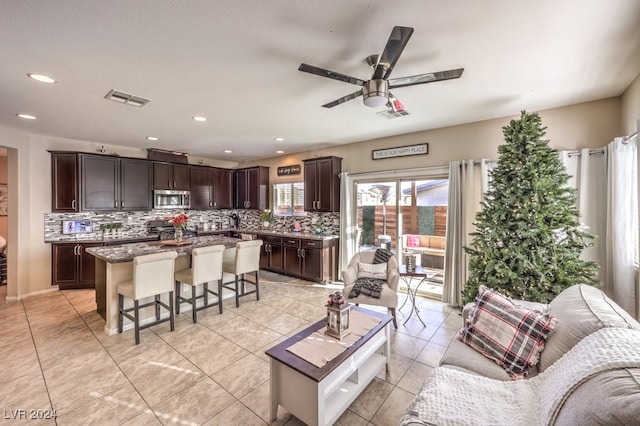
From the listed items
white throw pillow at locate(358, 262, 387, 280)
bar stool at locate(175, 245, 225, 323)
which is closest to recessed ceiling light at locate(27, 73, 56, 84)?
bar stool at locate(175, 245, 225, 323)

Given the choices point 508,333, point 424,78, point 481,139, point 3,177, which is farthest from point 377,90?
point 3,177

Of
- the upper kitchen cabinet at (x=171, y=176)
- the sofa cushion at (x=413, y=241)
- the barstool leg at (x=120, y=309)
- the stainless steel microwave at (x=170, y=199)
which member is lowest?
the barstool leg at (x=120, y=309)

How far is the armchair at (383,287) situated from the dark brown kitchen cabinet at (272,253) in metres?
2.27

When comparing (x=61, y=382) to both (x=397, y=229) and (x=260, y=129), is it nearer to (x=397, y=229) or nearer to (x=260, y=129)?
(x=260, y=129)

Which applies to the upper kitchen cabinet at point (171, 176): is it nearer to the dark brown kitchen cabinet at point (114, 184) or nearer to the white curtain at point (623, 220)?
the dark brown kitchen cabinet at point (114, 184)

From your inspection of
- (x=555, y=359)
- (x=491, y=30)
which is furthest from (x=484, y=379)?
(x=491, y=30)

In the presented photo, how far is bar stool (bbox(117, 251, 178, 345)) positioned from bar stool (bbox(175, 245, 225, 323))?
27 centimetres

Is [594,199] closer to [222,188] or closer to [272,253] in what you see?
[272,253]

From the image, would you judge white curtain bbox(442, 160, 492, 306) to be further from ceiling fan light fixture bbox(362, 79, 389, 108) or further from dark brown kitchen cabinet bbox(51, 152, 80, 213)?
dark brown kitchen cabinet bbox(51, 152, 80, 213)

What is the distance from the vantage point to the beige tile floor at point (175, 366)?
2.01 metres

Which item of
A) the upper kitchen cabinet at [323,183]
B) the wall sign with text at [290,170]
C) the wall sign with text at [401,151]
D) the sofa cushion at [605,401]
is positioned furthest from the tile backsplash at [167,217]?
the sofa cushion at [605,401]

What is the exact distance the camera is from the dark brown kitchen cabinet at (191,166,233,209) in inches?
253

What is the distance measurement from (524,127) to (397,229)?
2.57m

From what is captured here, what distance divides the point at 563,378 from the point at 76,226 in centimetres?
674
